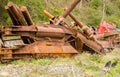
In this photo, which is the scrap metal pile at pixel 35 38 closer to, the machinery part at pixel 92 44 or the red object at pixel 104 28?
the machinery part at pixel 92 44

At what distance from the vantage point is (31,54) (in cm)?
1036

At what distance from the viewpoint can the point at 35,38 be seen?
430 inches

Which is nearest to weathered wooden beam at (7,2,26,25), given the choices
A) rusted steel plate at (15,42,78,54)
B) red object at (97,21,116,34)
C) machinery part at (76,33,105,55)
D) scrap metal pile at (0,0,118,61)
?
scrap metal pile at (0,0,118,61)

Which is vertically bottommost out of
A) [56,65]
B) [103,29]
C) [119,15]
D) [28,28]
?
[119,15]

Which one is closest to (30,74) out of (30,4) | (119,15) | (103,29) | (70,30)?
(70,30)

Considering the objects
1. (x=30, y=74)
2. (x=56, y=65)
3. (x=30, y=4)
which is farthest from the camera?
(x=30, y=4)

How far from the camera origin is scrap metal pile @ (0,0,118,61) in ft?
33.6

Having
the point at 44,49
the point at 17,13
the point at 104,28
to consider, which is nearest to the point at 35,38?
the point at 44,49

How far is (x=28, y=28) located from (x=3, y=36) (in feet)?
2.79

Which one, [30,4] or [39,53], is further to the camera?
[30,4]

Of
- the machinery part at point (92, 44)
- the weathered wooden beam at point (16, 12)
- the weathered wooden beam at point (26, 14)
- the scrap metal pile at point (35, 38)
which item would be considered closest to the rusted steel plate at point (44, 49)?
the scrap metal pile at point (35, 38)

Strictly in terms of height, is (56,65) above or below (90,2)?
above

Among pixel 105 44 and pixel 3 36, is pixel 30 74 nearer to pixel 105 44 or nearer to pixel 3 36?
pixel 3 36

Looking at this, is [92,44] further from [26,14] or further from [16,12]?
[16,12]
